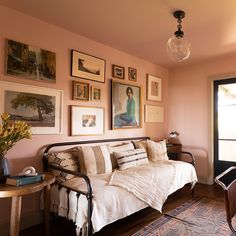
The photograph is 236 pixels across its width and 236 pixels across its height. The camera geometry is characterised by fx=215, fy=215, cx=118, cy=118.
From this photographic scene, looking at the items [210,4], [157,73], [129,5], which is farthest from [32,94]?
[157,73]

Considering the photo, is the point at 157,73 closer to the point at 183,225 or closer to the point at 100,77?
the point at 100,77

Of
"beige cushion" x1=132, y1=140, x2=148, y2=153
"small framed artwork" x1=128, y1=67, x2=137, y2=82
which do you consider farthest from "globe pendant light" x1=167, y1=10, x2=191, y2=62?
"beige cushion" x1=132, y1=140, x2=148, y2=153

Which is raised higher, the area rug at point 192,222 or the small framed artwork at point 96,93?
the small framed artwork at point 96,93

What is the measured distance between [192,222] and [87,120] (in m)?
1.87

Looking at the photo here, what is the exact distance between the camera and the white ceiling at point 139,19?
2.23 m

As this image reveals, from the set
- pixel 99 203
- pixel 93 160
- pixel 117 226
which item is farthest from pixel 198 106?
pixel 99 203

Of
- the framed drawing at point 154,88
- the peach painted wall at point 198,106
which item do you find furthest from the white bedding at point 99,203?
the framed drawing at point 154,88

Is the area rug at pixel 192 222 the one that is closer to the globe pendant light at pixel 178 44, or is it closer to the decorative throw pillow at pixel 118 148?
the decorative throw pillow at pixel 118 148

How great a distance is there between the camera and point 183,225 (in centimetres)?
246

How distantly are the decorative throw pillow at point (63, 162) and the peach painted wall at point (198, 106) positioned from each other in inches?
105

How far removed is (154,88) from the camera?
4406mm

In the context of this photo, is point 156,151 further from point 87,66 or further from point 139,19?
point 139,19

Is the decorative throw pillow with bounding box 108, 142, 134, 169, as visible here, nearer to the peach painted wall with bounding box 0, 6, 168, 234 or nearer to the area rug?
the peach painted wall with bounding box 0, 6, 168, 234

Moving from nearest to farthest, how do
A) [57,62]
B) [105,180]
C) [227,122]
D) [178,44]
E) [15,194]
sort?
1. [15,194]
2. [178,44]
3. [105,180]
4. [57,62]
5. [227,122]
